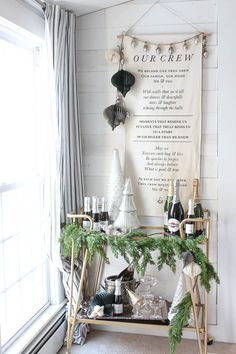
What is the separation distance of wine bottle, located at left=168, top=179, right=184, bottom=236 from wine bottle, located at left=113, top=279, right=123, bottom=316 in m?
0.46

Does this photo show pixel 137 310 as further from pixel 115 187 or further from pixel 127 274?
pixel 115 187

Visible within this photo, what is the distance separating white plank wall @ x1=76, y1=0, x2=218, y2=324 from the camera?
269 centimetres

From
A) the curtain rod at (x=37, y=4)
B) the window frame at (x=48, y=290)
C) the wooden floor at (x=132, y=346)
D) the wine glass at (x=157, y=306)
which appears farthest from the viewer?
the wooden floor at (x=132, y=346)

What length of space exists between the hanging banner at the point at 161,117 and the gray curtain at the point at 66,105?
0.34 m

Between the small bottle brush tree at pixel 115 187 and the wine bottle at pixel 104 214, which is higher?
the small bottle brush tree at pixel 115 187

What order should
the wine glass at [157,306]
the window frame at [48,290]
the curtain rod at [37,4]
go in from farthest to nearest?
the wine glass at [157,306]
the curtain rod at [37,4]
the window frame at [48,290]

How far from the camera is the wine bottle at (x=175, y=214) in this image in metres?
2.52

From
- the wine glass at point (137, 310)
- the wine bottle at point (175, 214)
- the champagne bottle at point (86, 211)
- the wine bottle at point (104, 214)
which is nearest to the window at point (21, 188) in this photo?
the champagne bottle at point (86, 211)

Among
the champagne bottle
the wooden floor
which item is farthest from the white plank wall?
the champagne bottle

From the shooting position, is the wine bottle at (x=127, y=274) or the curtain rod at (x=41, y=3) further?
the wine bottle at (x=127, y=274)

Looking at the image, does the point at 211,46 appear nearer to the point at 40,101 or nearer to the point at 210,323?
the point at 40,101

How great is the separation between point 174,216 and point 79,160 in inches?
28.0

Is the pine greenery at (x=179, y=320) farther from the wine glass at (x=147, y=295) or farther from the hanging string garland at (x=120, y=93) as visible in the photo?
the hanging string garland at (x=120, y=93)

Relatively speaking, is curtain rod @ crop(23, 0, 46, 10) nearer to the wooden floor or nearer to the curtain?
the curtain
